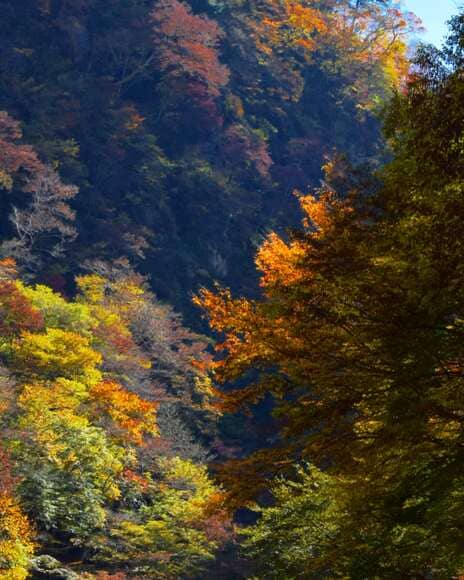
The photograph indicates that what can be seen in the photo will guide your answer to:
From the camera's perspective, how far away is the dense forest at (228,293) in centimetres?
531

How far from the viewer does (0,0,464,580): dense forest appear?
17.4 feet

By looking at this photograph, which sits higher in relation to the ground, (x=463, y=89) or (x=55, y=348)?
(x=55, y=348)

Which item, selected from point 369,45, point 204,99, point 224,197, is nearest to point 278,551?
point 224,197

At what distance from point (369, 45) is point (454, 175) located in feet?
170

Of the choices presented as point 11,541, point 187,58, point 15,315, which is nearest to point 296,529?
point 11,541

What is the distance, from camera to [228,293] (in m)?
9.02

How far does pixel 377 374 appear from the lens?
5.70 meters

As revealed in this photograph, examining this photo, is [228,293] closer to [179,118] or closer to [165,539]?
[165,539]

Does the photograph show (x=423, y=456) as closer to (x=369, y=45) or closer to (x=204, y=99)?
(x=204, y=99)

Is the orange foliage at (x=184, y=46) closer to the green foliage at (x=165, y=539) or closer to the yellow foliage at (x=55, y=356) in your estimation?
the yellow foliage at (x=55, y=356)

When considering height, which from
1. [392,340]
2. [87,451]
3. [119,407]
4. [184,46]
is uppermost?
[184,46]

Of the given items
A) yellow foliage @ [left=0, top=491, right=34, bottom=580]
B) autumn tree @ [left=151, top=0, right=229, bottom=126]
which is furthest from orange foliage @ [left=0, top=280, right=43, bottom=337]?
autumn tree @ [left=151, top=0, right=229, bottom=126]

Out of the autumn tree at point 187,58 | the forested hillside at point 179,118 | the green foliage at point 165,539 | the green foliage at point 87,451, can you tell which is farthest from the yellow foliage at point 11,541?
the autumn tree at point 187,58

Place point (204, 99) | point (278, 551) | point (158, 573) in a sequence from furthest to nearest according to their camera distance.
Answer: point (204, 99)
point (158, 573)
point (278, 551)
